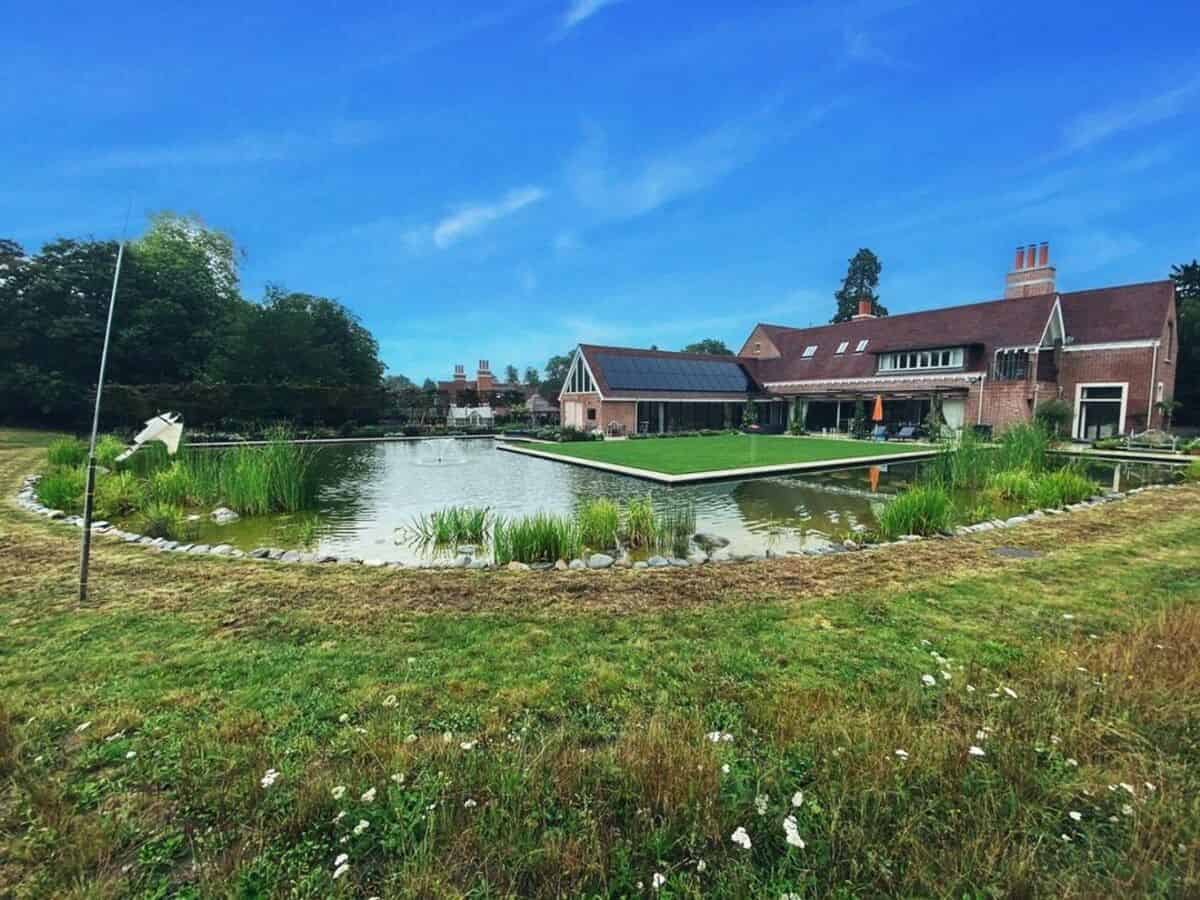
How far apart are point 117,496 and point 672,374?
2687 centimetres

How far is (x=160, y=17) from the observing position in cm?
865

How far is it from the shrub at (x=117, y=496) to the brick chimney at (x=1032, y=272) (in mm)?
38175

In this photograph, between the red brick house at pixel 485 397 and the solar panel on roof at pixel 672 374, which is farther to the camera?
the red brick house at pixel 485 397

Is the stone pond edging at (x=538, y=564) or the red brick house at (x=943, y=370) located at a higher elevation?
the red brick house at (x=943, y=370)

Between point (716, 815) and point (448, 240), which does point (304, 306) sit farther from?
point (716, 815)

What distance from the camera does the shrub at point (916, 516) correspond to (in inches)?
281

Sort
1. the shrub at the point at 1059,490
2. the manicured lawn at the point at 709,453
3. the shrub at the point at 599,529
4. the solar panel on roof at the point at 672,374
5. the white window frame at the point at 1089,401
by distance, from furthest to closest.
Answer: the solar panel on roof at the point at 672,374 → the white window frame at the point at 1089,401 → the manicured lawn at the point at 709,453 → the shrub at the point at 1059,490 → the shrub at the point at 599,529

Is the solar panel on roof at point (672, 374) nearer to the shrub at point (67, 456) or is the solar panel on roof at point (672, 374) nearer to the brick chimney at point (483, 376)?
the brick chimney at point (483, 376)

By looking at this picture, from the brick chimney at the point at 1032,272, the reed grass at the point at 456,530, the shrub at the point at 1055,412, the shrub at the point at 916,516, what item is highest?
the brick chimney at the point at 1032,272

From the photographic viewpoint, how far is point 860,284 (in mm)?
56156

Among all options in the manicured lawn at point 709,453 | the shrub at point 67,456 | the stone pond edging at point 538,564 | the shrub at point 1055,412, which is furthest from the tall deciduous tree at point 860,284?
the shrub at point 67,456

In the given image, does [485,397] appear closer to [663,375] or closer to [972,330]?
[663,375]

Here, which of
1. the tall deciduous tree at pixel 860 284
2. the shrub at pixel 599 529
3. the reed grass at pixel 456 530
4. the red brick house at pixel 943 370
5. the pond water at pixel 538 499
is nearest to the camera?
the shrub at pixel 599 529

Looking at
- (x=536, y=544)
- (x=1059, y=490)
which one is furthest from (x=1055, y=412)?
(x=536, y=544)
